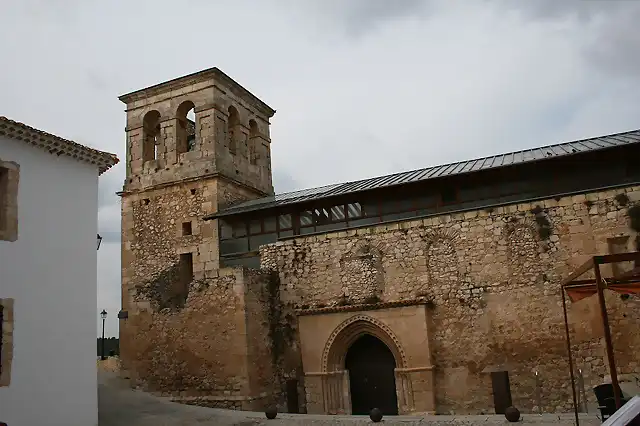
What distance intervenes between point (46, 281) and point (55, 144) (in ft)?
8.52

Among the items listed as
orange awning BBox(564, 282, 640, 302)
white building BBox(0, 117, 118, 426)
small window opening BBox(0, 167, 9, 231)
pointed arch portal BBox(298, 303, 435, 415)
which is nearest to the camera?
orange awning BBox(564, 282, 640, 302)

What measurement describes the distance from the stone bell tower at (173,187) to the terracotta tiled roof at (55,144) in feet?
17.1

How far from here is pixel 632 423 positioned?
3.10 metres

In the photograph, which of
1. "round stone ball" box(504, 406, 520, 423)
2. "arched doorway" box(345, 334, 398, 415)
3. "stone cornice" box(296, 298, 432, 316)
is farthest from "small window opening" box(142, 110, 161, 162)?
"round stone ball" box(504, 406, 520, 423)

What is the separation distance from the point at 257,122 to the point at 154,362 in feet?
30.9

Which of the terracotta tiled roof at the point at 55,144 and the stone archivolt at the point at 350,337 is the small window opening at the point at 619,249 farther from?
the terracotta tiled roof at the point at 55,144

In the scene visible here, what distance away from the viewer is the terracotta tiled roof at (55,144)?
1003 centimetres

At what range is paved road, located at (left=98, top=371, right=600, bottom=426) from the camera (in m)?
10.7

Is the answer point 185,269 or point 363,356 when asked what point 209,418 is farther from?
point 185,269

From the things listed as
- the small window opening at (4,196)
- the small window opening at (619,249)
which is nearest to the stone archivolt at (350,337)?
the small window opening at (619,249)

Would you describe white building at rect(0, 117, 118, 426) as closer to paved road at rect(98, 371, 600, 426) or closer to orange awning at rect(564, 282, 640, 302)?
paved road at rect(98, 371, 600, 426)

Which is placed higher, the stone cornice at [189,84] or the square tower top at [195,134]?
the stone cornice at [189,84]

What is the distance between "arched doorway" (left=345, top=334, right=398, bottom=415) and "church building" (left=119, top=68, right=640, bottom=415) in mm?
35

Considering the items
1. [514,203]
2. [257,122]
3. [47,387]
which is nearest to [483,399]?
[514,203]
